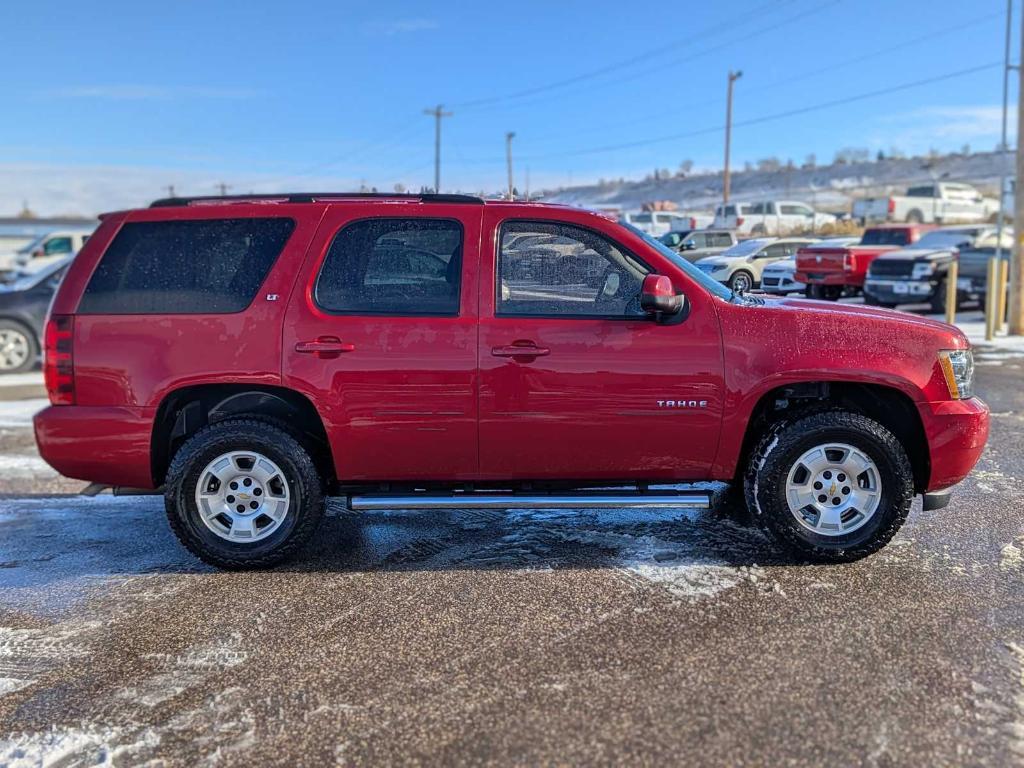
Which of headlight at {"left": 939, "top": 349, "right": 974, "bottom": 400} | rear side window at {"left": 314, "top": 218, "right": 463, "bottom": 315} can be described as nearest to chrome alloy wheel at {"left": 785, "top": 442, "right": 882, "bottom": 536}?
headlight at {"left": 939, "top": 349, "right": 974, "bottom": 400}

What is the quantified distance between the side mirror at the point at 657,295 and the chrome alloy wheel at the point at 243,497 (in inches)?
79.2

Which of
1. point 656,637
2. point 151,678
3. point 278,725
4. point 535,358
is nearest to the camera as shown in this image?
point 278,725

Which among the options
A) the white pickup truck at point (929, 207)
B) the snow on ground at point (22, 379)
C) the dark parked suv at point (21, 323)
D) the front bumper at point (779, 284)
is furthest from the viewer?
the white pickup truck at point (929, 207)

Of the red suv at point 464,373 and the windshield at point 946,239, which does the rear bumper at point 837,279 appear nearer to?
the windshield at point 946,239

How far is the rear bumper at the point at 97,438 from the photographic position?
14.0ft

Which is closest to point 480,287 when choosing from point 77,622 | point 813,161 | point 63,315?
point 63,315

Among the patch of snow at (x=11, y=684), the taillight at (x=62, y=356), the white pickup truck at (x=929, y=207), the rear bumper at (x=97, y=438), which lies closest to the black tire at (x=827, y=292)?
the rear bumper at (x=97, y=438)

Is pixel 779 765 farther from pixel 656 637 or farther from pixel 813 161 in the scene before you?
pixel 813 161

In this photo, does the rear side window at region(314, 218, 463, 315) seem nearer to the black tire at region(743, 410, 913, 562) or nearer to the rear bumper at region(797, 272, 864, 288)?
the black tire at region(743, 410, 913, 562)

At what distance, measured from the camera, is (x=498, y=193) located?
17.0ft

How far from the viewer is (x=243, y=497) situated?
4.38 meters

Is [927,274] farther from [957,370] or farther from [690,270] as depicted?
[690,270]

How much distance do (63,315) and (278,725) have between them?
8.15ft

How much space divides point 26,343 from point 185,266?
862 cm
